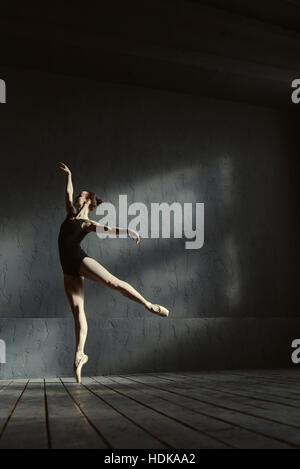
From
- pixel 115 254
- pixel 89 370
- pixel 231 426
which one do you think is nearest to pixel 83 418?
pixel 231 426

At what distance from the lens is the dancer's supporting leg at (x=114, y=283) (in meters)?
3.43

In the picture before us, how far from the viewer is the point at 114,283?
11.4ft

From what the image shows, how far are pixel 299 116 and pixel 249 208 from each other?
1576mm

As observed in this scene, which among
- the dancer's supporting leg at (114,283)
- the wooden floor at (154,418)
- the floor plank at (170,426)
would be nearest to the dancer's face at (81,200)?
the dancer's supporting leg at (114,283)

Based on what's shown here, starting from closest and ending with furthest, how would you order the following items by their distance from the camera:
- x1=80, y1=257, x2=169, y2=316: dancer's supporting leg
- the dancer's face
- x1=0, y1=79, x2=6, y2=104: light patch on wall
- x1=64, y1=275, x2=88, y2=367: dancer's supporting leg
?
x1=80, y1=257, x2=169, y2=316: dancer's supporting leg, x1=64, y1=275, x2=88, y2=367: dancer's supporting leg, the dancer's face, x1=0, y1=79, x2=6, y2=104: light patch on wall

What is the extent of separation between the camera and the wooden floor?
4.74ft

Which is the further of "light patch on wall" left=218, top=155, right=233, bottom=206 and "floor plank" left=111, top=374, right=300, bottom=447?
"light patch on wall" left=218, top=155, right=233, bottom=206

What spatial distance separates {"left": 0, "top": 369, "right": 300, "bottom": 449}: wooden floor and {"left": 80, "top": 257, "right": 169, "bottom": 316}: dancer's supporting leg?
58 cm

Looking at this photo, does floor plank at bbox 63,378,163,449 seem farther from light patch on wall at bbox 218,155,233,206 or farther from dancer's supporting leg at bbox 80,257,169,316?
light patch on wall at bbox 218,155,233,206

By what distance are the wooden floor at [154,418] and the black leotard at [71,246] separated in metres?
0.99

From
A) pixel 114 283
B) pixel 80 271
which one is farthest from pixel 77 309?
pixel 114 283

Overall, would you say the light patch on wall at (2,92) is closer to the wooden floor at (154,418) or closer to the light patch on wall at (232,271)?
the light patch on wall at (232,271)

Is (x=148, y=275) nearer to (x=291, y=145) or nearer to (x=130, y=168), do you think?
(x=130, y=168)

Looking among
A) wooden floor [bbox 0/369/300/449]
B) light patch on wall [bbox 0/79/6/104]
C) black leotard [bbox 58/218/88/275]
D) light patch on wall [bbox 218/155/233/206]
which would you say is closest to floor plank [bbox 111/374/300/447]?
wooden floor [bbox 0/369/300/449]
